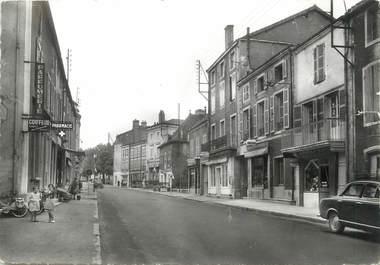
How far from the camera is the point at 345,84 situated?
18.9 meters

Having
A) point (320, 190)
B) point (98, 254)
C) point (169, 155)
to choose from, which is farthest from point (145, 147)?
point (98, 254)

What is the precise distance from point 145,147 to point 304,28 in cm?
5070

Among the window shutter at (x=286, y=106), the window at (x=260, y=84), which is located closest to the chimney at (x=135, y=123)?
the window at (x=260, y=84)

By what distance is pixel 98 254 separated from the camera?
8320 mm

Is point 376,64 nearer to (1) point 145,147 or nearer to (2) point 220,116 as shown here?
(2) point 220,116

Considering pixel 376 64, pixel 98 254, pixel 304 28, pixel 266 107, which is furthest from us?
pixel 304 28

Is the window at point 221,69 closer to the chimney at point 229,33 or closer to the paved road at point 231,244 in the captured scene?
the chimney at point 229,33

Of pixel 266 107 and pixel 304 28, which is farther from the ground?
pixel 304 28

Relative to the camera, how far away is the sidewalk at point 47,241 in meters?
7.73

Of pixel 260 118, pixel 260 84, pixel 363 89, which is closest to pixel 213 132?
pixel 260 118

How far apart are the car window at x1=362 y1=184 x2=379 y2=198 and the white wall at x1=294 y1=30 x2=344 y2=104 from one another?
9.00m

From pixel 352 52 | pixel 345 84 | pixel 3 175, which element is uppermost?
pixel 352 52

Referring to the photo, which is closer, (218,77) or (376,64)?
(376,64)

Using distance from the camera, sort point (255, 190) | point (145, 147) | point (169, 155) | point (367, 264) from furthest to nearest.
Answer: point (145, 147)
point (169, 155)
point (255, 190)
point (367, 264)
